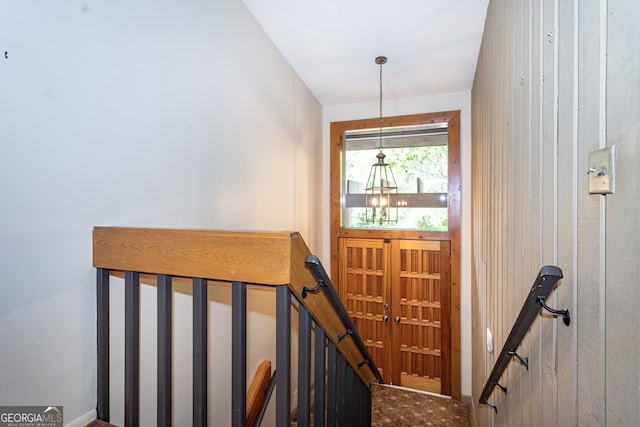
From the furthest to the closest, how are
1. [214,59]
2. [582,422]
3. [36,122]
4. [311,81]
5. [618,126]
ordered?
[311,81]
[214,59]
[36,122]
[582,422]
[618,126]

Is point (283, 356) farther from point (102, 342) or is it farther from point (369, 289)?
point (369, 289)

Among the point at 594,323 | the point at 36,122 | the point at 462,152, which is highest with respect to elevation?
the point at 462,152

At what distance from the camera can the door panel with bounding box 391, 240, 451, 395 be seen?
11.5ft

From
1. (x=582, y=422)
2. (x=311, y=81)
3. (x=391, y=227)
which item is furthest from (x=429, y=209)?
(x=582, y=422)

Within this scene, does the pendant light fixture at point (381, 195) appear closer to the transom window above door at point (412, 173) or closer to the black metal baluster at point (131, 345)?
the transom window above door at point (412, 173)

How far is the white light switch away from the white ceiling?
6.93 feet

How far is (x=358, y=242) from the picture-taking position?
389cm

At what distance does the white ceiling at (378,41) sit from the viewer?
226 centimetres

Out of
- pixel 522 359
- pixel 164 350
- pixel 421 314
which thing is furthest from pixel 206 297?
pixel 421 314

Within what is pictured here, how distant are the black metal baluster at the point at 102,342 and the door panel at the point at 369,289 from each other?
288cm

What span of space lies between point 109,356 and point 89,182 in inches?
29.3

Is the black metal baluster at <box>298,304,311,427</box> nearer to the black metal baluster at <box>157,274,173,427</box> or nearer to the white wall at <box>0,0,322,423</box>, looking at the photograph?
the black metal baluster at <box>157,274,173,427</box>

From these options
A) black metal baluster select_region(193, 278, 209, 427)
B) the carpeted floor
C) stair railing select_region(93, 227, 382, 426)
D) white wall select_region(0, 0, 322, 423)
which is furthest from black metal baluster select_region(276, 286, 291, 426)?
the carpeted floor

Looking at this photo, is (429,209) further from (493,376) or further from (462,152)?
(493,376)
